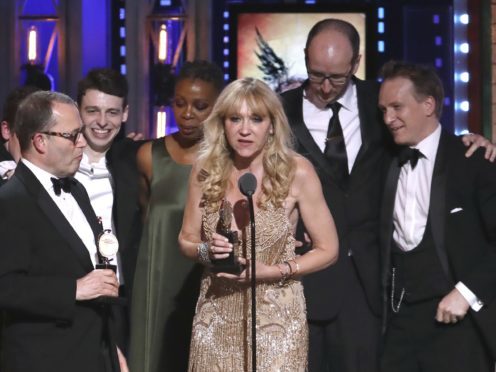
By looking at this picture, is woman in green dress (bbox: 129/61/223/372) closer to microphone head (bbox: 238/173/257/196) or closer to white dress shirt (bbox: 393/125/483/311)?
white dress shirt (bbox: 393/125/483/311)

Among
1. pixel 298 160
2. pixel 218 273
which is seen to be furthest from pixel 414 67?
pixel 218 273

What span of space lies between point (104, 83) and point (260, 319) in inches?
62.7

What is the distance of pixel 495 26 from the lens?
531 cm

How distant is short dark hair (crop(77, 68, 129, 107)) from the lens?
15.9 feet

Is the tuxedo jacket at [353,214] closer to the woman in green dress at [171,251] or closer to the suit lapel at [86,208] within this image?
the woman in green dress at [171,251]

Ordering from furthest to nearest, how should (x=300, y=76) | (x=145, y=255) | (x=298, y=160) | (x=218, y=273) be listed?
(x=300, y=76), (x=145, y=255), (x=298, y=160), (x=218, y=273)

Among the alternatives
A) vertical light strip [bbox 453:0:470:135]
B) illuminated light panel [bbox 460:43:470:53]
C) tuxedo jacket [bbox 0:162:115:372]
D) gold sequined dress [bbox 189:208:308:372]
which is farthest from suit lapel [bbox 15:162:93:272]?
illuminated light panel [bbox 460:43:470:53]

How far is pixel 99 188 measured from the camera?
15.8 feet

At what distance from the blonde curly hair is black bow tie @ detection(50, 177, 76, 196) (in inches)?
21.0

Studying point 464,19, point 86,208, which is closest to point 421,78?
point 464,19

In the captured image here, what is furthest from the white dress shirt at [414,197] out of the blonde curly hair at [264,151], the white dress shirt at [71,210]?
the white dress shirt at [71,210]

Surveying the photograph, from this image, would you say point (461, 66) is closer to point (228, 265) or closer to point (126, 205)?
point (126, 205)

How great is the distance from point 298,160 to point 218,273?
579 mm

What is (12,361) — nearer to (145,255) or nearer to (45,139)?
(45,139)
